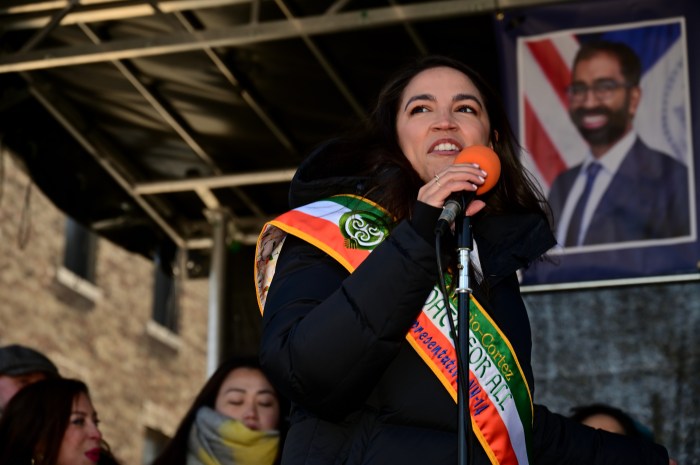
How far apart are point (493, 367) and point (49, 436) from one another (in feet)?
8.56

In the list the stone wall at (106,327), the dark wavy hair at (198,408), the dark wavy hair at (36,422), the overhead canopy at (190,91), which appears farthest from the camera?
the stone wall at (106,327)

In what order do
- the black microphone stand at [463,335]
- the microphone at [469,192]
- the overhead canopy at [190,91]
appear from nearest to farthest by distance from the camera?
the black microphone stand at [463,335] → the microphone at [469,192] → the overhead canopy at [190,91]

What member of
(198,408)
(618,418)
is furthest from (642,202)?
(198,408)

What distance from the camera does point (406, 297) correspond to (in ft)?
8.59

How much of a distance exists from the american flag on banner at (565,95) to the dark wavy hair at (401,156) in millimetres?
3074

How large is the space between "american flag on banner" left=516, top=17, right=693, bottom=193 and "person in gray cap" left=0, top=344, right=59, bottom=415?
239cm

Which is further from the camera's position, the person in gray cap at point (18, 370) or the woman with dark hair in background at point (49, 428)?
the person in gray cap at point (18, 370)

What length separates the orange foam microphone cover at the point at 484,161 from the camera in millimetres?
2625

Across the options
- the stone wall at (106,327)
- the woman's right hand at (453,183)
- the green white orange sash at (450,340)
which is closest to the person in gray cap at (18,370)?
the green white orange sash at (450,340)

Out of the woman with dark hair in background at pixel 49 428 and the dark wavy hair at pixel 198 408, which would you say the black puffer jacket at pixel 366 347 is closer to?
the woman with dark hair in background at pixel 49 428

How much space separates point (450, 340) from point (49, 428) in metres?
2.66

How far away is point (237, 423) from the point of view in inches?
211

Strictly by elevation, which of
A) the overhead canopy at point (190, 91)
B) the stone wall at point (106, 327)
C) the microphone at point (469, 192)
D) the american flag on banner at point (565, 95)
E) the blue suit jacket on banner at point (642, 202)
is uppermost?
the stone wall at point (106, 327)

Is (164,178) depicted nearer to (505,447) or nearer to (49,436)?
(49,436)
